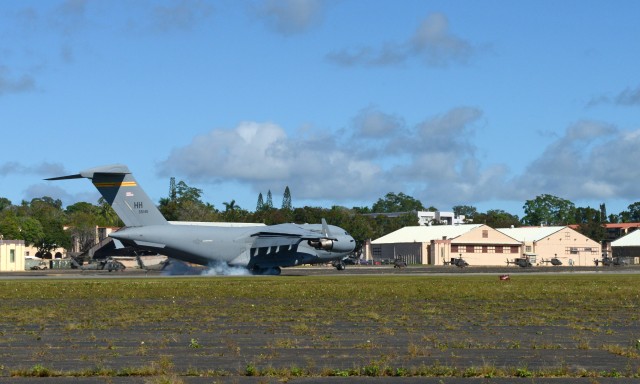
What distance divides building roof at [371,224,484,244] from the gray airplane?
74.5 m

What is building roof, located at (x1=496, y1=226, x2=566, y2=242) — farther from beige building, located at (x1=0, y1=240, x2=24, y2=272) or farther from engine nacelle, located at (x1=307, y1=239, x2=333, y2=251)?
engine nacelle, located at (x1=307, y1=239, x2=333, y2=251)

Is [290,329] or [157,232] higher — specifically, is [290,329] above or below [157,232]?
below

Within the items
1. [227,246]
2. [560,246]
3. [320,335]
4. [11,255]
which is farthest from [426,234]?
[320,335]

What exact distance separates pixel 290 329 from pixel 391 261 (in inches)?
5379

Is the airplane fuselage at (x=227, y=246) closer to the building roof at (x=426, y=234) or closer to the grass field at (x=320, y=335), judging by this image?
the grass field at (x=320, y=335)

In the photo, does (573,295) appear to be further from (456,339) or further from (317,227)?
(317,227)

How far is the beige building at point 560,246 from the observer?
160625 mm

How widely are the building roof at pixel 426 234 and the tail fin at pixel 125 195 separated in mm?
87177

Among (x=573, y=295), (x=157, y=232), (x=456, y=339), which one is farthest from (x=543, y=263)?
(x=456, y=339)

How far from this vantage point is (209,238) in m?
80.2

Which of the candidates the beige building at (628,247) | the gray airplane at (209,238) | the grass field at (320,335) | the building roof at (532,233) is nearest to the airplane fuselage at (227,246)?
the gray airplane at (209,238)

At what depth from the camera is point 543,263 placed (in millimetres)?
157000

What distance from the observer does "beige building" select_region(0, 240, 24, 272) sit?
117875mm

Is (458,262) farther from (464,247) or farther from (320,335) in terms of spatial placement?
(320,335)
